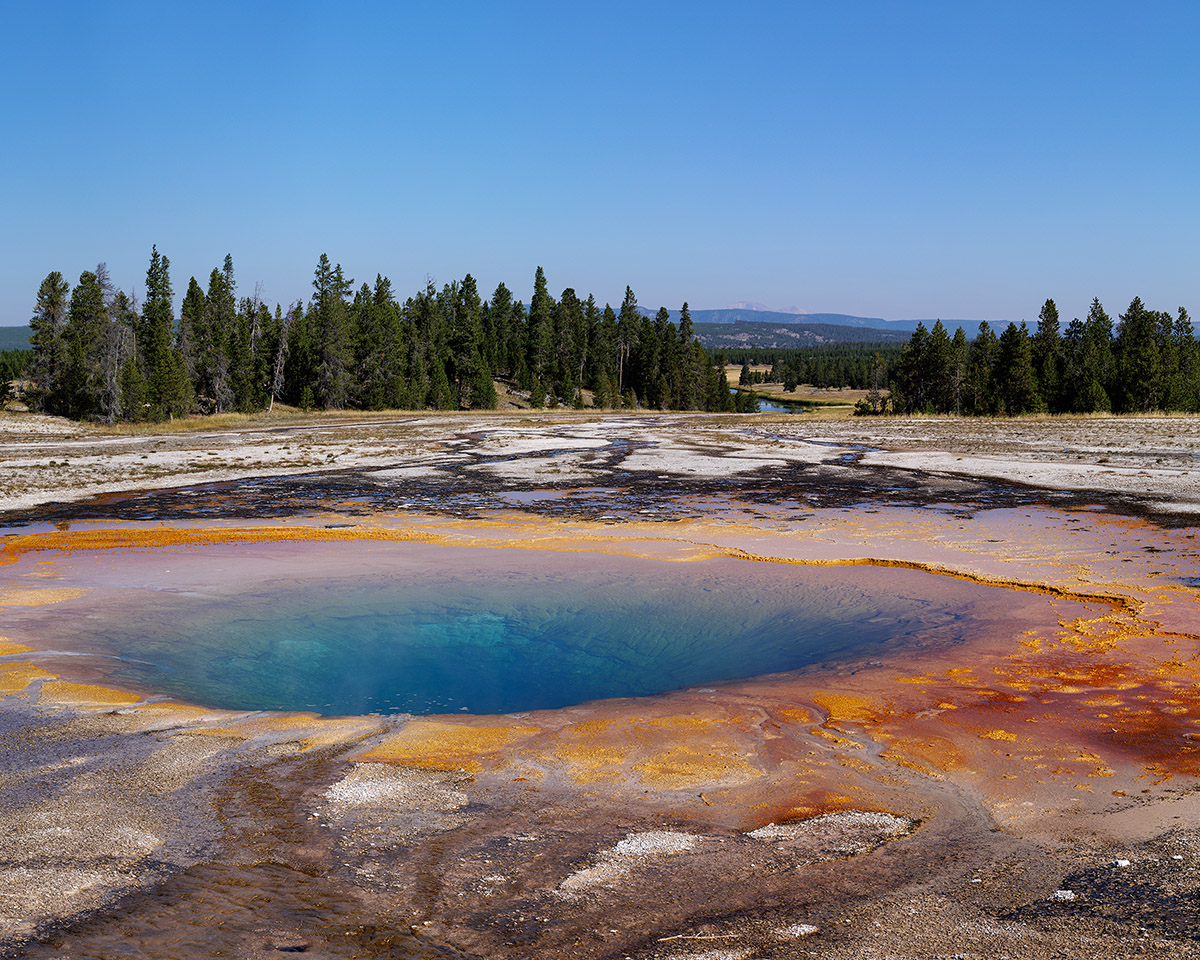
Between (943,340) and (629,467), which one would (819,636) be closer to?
(629,467)

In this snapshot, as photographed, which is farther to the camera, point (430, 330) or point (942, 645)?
point (430, 330)

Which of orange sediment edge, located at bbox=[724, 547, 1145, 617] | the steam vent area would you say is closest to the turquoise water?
the steam vent area

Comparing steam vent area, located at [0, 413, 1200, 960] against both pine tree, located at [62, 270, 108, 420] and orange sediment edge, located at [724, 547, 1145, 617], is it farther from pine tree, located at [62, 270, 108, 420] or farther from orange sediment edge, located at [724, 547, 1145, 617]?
pine tree, located at [62, 270, 108, 420]

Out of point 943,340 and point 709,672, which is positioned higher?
point 943,340

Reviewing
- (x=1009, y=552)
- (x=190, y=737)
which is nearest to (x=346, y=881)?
(x=190, y=737)

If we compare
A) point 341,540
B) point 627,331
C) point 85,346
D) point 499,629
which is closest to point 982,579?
point 499,629

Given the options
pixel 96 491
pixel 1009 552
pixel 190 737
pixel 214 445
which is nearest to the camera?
pixel 190 737
